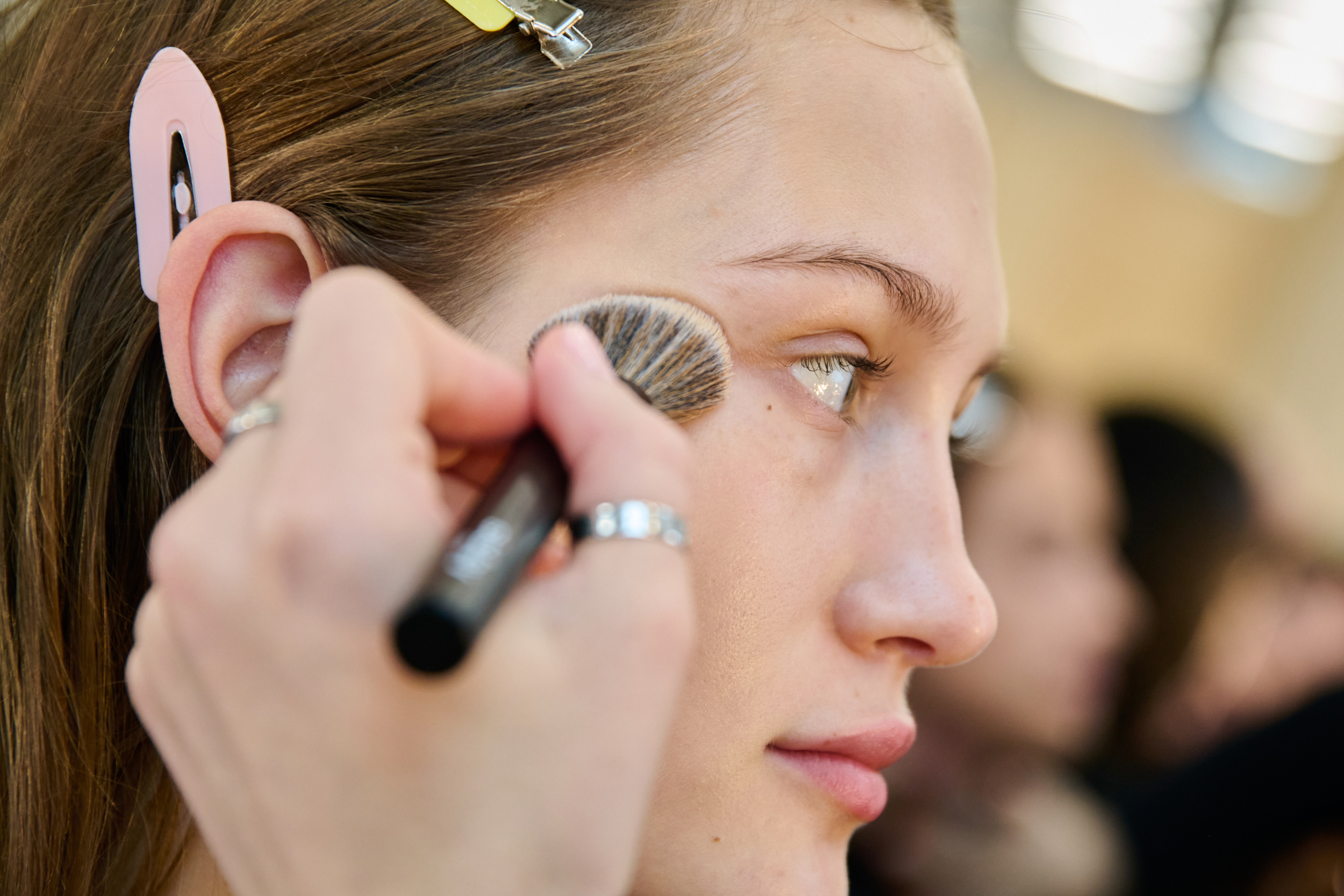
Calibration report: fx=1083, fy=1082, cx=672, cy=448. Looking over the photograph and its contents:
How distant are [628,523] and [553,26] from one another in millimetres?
440

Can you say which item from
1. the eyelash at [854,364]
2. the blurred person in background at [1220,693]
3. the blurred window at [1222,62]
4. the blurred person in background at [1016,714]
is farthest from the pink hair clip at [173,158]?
the blurred window at [1222,62]

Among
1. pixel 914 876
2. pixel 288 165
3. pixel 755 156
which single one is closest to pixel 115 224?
pixel 288 165

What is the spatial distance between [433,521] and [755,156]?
42cm

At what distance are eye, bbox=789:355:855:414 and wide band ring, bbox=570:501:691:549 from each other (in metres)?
0.32

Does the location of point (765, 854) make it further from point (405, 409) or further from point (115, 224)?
point (115, 224)

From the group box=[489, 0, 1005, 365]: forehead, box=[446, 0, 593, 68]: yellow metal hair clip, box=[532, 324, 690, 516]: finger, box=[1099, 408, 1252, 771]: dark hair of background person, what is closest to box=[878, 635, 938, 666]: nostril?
box=[489, 0, 1005, 365]: forehead

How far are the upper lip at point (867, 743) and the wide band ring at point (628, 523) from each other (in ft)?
1.09

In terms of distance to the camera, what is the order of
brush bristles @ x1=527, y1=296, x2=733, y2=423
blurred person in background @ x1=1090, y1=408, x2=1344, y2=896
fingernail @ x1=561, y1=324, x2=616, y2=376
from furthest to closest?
blurred person in background @ x1=1090, y1=408, x2=1344, y2=896, brush bristles @ x1=527, y1=296, x2=733, y2=423, fingernail @ x1=561, y1=324, x2=616, y2=376

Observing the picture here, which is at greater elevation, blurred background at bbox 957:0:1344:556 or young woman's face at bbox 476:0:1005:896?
young woman's face at bbox 476:0:1005:896

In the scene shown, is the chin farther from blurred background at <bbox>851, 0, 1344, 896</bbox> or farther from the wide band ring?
blurred background at <bbox>851, 0, 1344, 896</bbox>

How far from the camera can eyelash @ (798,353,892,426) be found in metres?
0.72

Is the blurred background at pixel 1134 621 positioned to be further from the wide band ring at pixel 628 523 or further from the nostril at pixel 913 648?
the wide band ring at pixel 628 523

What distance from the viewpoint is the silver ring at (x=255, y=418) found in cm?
43

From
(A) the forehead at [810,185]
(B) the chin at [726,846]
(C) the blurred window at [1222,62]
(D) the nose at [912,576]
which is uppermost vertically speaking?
(A) the forehead at [810,185]
